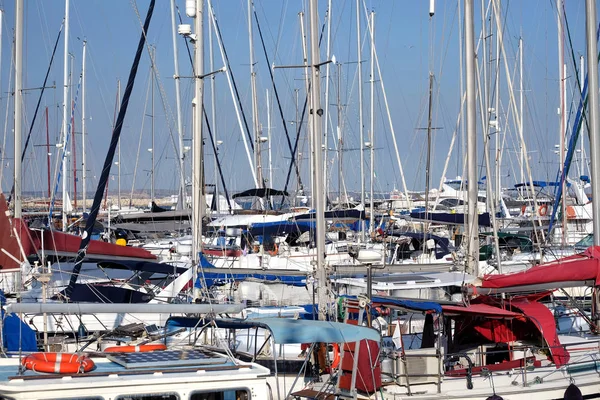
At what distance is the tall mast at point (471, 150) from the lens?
64.4 feet

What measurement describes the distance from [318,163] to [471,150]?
5.65 m

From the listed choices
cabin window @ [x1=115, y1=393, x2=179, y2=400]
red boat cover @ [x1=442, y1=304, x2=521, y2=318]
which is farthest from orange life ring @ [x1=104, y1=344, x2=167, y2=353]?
red boat cover @ [x1=442, y1=304, x2=521, y2=318]

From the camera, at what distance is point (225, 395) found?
10758 mm

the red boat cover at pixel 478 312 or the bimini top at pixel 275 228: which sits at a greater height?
the bimini top at pixel 275 228

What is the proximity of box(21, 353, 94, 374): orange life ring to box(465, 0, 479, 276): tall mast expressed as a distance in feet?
35.2

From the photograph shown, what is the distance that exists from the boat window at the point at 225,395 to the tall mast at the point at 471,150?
9.61m

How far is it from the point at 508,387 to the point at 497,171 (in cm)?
2370

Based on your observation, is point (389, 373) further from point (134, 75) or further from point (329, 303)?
point (134, 75)

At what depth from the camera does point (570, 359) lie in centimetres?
1564

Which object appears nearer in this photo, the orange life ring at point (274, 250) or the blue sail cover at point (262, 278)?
the blue sail cover at point (262, 278)

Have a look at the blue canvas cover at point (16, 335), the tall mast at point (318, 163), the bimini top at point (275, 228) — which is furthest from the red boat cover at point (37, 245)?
the bimini top at point (275, 228)

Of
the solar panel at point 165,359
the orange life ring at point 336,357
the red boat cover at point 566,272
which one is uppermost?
the red boat cover at point 566,272

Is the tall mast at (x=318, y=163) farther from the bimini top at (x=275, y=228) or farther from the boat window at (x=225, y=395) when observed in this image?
the bimini top at (x=275, y=228)

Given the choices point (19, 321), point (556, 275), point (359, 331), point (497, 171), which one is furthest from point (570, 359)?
point (497, 171)
